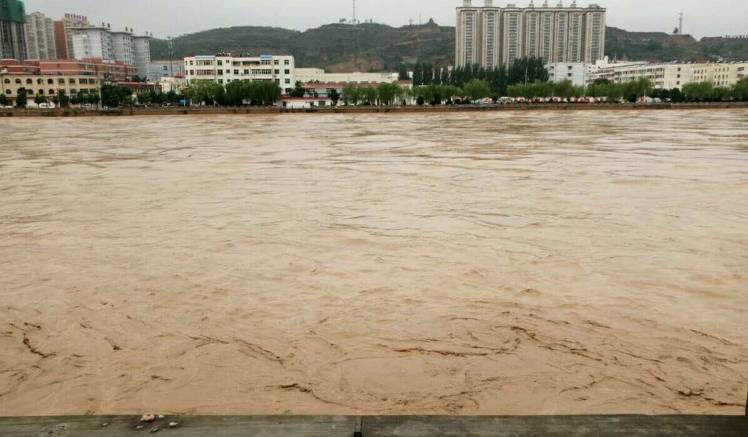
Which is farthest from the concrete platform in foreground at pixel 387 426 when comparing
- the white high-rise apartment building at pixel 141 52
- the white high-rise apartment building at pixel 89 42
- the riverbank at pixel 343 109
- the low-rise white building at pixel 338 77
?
the white high-rise apartment building at pixel 141 52

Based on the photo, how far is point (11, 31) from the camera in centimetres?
12706

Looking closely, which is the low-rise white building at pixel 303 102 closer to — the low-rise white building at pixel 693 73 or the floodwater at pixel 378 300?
the low-rise white building at pixel 693 73

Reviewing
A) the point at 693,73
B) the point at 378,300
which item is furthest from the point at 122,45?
the point at 378,300

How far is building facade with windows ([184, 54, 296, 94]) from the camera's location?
92125 mm

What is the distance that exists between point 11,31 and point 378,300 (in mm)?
144983

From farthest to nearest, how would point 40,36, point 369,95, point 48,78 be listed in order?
point 40,36 → point 48,78 → point 369,95

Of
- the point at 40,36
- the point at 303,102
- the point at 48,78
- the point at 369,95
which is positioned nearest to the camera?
the point at 369,95

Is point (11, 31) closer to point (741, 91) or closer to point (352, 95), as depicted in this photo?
point (352, 95)

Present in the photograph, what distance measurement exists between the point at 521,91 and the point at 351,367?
8547 centimetres

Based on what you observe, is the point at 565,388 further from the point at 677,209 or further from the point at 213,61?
the point at 213,61

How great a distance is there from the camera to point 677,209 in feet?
30.7

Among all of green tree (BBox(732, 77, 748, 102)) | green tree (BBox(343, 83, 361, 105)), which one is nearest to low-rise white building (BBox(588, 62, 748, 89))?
green tree (BBox(732, 77, 748, 102))

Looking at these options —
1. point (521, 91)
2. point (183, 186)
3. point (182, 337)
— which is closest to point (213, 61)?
point (521, 91)

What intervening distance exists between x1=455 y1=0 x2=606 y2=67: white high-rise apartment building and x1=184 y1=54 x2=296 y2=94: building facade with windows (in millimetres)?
77611
